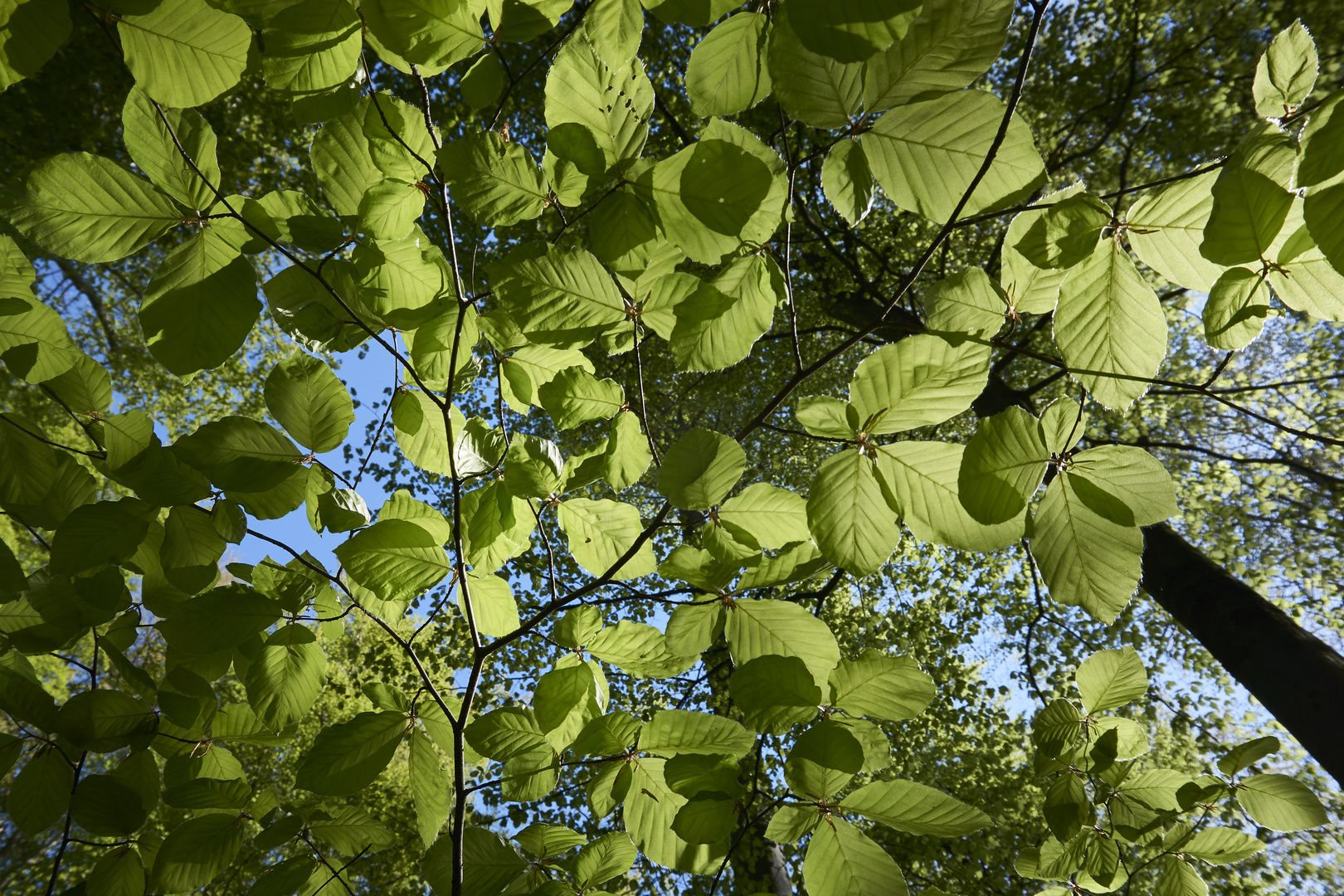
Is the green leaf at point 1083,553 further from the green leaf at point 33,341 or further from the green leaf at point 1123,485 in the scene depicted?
the green leaf at point 33,341

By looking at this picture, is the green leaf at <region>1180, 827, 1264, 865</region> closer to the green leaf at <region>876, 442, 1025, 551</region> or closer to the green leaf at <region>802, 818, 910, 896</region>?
the green leaf at <region>802, 818, 910, 896</region>

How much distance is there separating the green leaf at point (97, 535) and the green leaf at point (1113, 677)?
1446 mm

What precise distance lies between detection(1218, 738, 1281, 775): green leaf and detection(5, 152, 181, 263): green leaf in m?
1.63

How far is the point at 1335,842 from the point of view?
19.4 feet

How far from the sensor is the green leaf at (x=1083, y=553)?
1.96 feet

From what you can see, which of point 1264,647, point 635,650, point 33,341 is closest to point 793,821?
point 635,650

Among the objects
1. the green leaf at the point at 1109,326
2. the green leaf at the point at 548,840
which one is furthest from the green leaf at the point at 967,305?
the green leaf at the point at 548,840

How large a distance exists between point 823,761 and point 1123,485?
0.44 meters

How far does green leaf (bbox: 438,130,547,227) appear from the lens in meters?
0.69

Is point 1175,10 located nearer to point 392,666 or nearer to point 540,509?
point 540,509

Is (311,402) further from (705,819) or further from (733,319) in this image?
(705,819)

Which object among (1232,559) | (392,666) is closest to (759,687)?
(392,666)

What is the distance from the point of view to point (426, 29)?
1.93 ft

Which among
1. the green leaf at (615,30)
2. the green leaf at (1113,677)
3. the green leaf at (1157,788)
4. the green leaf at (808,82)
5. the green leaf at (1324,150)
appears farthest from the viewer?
the green leaf at (1157,788)
